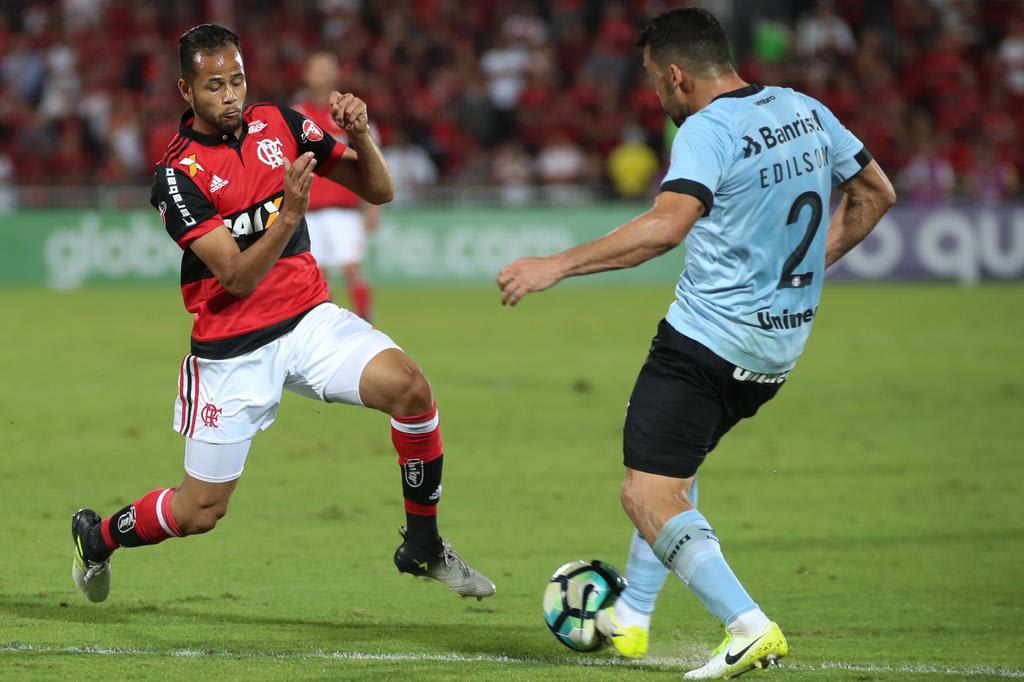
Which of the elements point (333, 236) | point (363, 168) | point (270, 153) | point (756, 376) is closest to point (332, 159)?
point (363, 168)

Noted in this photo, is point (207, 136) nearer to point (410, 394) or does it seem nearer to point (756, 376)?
point (410, 394)

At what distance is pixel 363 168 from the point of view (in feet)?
20.4

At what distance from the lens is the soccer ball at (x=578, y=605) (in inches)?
210

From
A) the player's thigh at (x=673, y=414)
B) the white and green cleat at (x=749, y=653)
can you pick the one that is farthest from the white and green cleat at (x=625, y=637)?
the player's thigh at (x=673, y=414)

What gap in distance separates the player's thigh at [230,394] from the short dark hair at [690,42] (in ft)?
6.35

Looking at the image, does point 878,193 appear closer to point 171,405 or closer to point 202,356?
point 202,356

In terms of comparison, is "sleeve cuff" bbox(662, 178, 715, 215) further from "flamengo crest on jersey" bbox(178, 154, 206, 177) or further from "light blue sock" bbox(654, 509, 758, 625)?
"flamengo crest on jersey" bbox(178, 154, 206, 177)

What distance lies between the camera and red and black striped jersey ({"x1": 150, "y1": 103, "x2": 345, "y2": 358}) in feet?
18.6

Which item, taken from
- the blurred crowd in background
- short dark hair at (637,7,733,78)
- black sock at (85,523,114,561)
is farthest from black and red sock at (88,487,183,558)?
the blurred crowd in background

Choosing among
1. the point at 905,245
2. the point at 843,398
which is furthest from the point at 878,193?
the point at 905,245

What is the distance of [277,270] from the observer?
19.7ft

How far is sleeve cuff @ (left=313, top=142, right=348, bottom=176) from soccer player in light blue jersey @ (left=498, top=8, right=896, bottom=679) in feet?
5.23

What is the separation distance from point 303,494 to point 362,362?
117 inches

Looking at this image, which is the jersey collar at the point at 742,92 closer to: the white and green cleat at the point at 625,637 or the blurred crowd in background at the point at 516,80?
the white and green cleat at the point at 625,637
